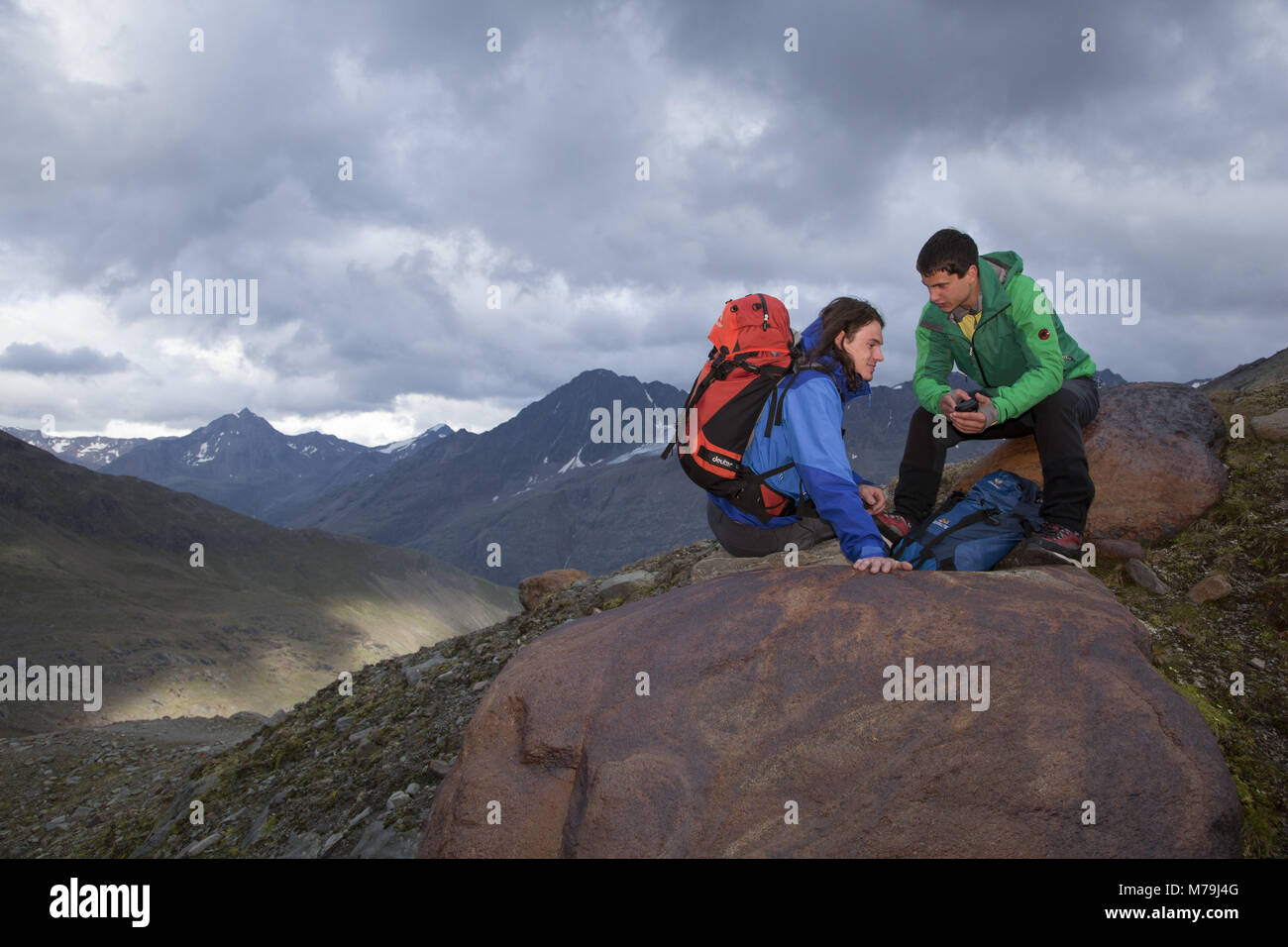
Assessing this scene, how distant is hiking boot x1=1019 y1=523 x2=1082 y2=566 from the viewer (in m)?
7.32

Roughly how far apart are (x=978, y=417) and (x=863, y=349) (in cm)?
183

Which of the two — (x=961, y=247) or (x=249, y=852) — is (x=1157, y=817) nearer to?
(x=961, y=247)

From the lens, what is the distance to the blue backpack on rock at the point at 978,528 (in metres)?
7.48

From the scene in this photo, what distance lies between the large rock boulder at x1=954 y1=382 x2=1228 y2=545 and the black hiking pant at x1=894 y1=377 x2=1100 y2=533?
0.74 metres

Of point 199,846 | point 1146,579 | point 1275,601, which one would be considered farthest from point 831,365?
point 199,846

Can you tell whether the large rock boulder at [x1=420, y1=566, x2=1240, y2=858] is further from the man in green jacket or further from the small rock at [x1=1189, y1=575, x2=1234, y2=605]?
the small rock at [x1=1189, y1=575, x2=1234, y2=605]

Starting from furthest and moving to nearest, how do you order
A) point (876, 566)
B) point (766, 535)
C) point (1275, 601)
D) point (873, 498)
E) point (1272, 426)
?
point (1272, 426), point (873, 498), point (766, 535), point (1275, 601), point (876, 566)

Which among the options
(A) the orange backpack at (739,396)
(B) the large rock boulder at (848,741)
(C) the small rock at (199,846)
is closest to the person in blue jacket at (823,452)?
(A) the orange backpack at (739,396)

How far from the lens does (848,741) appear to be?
4.90 metres

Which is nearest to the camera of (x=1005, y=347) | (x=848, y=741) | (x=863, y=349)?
(x=848, y=741)

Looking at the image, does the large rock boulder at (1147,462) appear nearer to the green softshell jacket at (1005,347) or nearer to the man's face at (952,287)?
the green softshell jacket at (1005,347)

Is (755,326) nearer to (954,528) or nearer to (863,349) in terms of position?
(863,349)

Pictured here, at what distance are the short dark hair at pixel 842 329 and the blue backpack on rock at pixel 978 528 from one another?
80.6 inches
